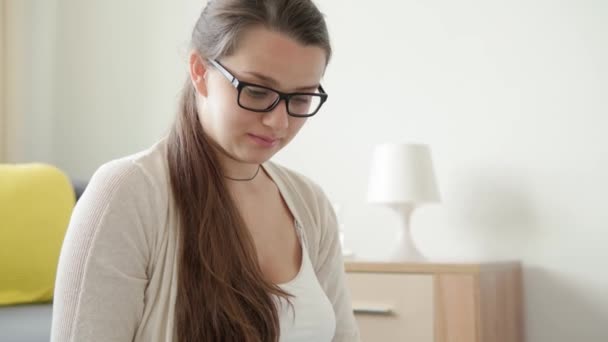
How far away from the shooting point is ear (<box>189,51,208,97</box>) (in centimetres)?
124

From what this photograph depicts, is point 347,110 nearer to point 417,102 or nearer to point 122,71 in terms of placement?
point 417,102

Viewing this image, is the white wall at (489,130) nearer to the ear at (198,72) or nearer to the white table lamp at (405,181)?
the white table lamp at (405,181)

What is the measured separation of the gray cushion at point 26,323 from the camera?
1918 mm

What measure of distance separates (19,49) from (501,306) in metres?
2.05

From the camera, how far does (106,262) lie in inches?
44.3

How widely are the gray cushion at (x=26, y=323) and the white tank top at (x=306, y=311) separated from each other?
2.72 feet

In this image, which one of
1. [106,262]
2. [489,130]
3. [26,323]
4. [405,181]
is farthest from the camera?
[489,130]

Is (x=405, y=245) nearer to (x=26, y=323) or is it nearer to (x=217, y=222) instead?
(x=26, y=323)

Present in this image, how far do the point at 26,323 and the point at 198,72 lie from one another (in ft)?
3.53

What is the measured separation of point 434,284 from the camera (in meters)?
2.35

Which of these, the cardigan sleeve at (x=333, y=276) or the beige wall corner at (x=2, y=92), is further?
the beige wall corner at (x=2, y=92)

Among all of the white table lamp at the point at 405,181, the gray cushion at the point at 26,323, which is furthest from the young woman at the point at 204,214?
the white table lamp at the point at 405,181

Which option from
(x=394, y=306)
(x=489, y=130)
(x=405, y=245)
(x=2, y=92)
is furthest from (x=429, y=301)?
(x=2, y=92)

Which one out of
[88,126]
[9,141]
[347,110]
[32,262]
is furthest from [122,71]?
[32,262]
